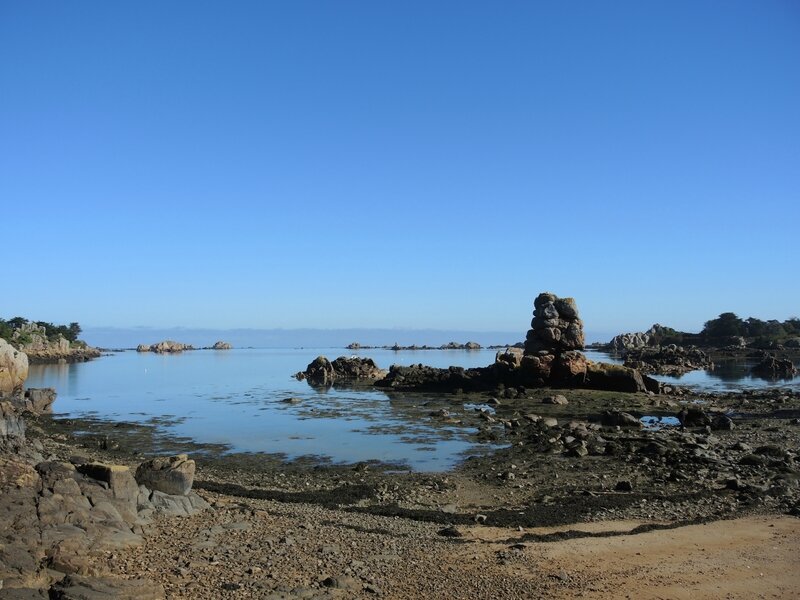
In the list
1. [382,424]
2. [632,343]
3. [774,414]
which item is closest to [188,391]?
[382,424]

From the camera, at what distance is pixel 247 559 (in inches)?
448

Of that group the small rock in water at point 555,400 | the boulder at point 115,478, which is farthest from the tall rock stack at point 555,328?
the boulder at point 115,478

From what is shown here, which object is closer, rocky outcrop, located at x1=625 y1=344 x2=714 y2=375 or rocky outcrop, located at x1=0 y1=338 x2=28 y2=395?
rocky outcrop, located at x1=0 y1=338 x2=28 y2=395

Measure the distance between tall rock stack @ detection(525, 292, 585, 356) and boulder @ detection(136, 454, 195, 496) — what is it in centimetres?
4660

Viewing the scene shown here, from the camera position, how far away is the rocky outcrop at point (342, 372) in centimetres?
7388

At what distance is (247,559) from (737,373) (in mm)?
80064

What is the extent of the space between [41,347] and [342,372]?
73450 millimetres

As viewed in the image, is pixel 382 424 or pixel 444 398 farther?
pixel 444 398

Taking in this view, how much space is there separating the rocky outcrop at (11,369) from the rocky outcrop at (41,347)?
208ft

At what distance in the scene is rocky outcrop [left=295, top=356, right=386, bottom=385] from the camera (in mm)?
73875

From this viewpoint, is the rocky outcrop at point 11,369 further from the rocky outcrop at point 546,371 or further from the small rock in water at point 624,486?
the small rock in water at point 624,486

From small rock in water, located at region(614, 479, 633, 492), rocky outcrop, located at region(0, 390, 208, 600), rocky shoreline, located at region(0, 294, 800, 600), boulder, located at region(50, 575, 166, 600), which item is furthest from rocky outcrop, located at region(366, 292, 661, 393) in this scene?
boulder, located at region(50, 575, 166, 600)

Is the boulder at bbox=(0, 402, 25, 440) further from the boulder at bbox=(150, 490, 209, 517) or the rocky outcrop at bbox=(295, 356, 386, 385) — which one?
the rocky outcrop at bbox=(295, 356, 386, 385)

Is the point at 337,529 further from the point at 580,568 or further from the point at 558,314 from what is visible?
the point at 558,314
